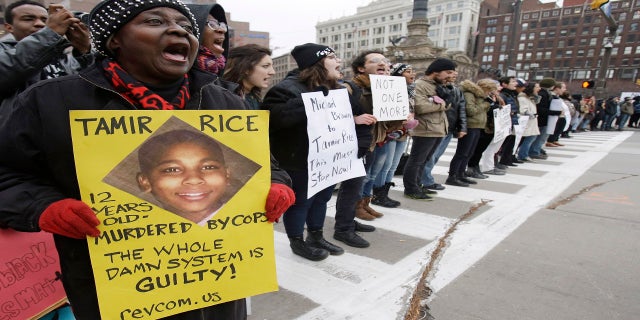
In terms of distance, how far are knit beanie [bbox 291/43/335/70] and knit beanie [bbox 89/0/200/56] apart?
1793mm

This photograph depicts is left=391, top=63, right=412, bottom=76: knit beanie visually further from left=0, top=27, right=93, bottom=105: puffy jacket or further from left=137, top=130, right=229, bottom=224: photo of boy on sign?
left=137, top=130, right=229, bottom=224: photo of boy on sign

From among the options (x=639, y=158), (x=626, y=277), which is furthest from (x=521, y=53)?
(x=626, y=277)

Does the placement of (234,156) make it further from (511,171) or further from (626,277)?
(511,171)

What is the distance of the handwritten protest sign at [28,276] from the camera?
1.71m

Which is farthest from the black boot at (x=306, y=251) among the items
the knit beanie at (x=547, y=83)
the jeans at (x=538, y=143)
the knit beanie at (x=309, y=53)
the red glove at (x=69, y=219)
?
the knit beanie at (x=547, y=83)

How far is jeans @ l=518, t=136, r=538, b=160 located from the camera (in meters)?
8.59

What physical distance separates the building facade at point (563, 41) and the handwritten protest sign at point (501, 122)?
81.1m

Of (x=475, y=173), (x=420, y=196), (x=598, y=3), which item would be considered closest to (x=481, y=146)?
(x=475, y=173)

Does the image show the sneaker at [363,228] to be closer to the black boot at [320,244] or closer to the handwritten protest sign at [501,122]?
the black boot at [320,244]

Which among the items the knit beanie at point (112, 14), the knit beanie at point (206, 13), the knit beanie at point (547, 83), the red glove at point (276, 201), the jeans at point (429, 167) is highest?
the knit beanie at point (206, 13)

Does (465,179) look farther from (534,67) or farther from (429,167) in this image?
(534,67)

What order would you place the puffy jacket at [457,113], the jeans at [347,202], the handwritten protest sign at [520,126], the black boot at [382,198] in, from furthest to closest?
1. the handwritten protest sign at [520,126]
2. the puffy jacket at [457,113]
3. the black boot at [382,198]
4. the jeans at [347,202]

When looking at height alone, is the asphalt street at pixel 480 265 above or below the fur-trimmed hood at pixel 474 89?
below

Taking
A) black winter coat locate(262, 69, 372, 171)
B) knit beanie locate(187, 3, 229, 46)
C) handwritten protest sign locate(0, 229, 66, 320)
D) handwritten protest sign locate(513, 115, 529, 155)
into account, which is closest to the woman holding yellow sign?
handwritten protest sign locate(0, 229, 66, 320)
